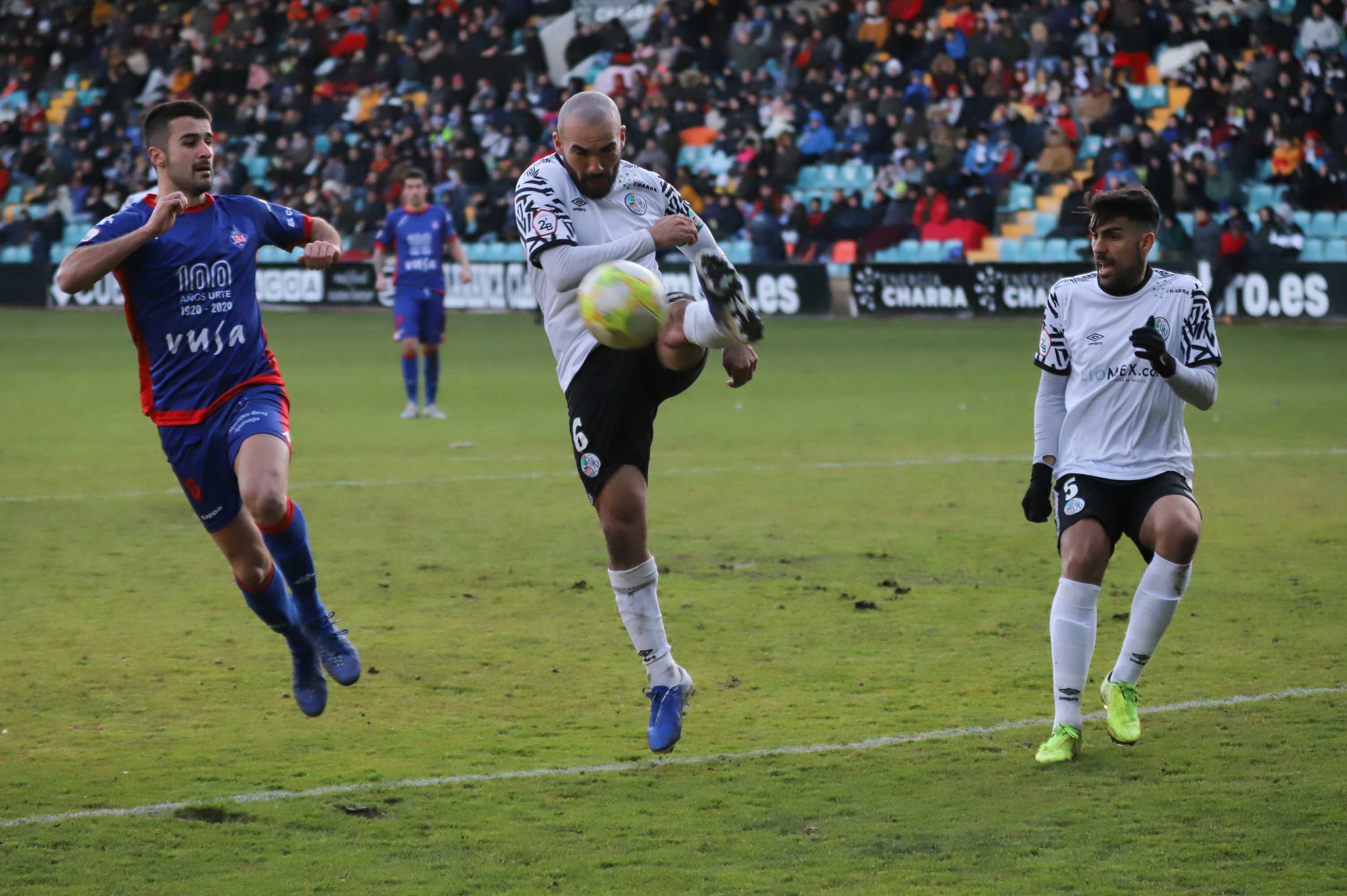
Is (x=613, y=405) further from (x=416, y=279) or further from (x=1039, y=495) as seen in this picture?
(x=416, y=279)

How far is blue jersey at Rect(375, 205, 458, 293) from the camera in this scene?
15.7 metres

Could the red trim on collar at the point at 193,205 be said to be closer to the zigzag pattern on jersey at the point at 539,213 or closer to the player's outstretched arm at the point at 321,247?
the player's outstretched arm at the point at 321,247

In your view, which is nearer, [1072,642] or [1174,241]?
[1072,642]

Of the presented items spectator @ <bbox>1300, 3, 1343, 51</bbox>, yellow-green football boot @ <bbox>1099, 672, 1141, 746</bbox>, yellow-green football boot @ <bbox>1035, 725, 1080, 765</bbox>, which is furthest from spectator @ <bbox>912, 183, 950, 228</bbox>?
yellow-green football boot @ <bbox>1035, 725, 1080, 765</bbox>

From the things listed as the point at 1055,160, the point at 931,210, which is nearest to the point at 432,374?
the point at 931,210

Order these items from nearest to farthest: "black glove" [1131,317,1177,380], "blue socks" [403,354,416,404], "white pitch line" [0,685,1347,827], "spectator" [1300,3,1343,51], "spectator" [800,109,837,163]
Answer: "white pitch line" [0,685,1347,827] < "black glove" [1131,317,1177,380] < "blue socks" [403,354,416,404] < "spectator" [1300,3,1343,51] < "spectator" [800,109,837,163]

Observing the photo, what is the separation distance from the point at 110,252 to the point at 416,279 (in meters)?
10.3

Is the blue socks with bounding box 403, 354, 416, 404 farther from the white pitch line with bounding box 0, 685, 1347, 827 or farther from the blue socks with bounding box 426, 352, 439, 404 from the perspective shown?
the white pitch line with bounding box 0, 685, 1347, 827

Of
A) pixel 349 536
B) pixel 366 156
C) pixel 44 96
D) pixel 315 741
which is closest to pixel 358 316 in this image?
pixel 366 156

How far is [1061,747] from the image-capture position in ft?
16.8

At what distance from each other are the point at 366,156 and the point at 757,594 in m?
27.6

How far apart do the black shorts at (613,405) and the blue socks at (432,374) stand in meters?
10.5

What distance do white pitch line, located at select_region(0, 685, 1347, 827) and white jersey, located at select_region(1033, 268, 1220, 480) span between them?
3.11 ft

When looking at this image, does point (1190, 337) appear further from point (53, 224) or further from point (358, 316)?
point (53, 224)
